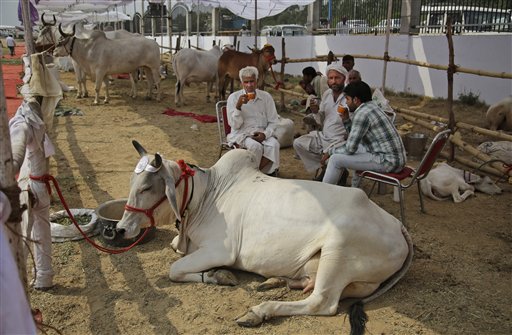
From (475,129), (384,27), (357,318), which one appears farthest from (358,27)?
(357,318)

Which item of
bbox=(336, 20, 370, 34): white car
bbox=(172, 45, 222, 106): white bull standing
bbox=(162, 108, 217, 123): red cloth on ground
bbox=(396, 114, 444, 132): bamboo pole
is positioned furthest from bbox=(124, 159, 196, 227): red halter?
bbox=(336, 20, 370, 34): white car

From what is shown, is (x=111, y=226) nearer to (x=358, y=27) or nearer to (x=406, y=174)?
(x=406, y=174)

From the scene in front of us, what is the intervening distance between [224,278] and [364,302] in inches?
36.5

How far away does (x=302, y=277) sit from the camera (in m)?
3.20

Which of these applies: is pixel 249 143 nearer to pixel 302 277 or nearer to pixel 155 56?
pixel 302 277

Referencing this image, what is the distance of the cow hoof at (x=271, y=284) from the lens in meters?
3.23

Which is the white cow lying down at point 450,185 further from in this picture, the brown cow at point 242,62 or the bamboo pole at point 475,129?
the brown cow at point 242,62

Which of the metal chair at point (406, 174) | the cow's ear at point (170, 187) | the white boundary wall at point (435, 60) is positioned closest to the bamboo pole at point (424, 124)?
the metal chair at point (406, 174)

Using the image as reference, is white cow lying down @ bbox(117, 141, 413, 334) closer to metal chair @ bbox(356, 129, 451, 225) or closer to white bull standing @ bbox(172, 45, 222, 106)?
metal chair @ bbox(356, 129, 451, 225)

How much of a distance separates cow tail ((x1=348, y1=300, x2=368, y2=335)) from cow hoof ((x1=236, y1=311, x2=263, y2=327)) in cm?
54

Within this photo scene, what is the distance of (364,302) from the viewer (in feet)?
10.0

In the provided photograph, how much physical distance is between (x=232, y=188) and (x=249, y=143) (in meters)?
1.62

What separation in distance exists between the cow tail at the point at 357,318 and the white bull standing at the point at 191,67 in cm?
888

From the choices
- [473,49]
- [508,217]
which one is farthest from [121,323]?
[473,49]
